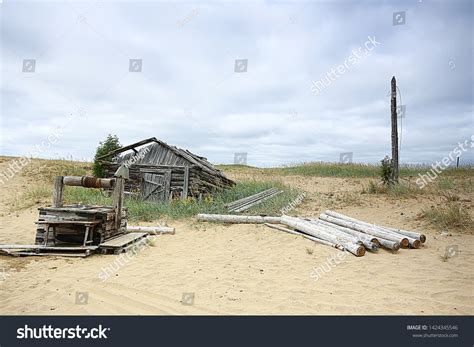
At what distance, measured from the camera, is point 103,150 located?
58.1ft

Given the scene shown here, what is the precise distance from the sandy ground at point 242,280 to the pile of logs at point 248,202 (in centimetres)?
311

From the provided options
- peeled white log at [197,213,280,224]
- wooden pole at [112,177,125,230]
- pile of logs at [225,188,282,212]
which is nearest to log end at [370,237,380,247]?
peeled white log at [197,213,280,224]

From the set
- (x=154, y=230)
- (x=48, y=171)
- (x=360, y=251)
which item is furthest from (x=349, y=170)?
(x=48, y=171)

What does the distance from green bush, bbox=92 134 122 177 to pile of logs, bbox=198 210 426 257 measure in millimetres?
8901

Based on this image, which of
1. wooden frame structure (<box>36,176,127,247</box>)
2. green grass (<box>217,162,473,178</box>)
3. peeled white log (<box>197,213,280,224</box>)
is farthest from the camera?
green grass (<box>217,162,473,178</box>)

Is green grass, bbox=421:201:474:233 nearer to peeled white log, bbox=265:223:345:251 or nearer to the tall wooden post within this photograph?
peeled white log, bbox=265:223:345:251

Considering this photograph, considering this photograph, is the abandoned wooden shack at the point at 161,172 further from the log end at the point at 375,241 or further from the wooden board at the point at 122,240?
the log end at the point at 375,241

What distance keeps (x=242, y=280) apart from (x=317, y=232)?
11.9ft

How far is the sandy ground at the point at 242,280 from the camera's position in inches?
186

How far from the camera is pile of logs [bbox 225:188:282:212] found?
41.2ft

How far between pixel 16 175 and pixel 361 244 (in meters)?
20.5

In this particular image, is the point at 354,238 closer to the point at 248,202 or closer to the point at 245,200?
the point at 248,202

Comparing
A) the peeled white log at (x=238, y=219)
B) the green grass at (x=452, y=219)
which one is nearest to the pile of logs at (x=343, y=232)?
the peeled white log at (x=238, y=219)
